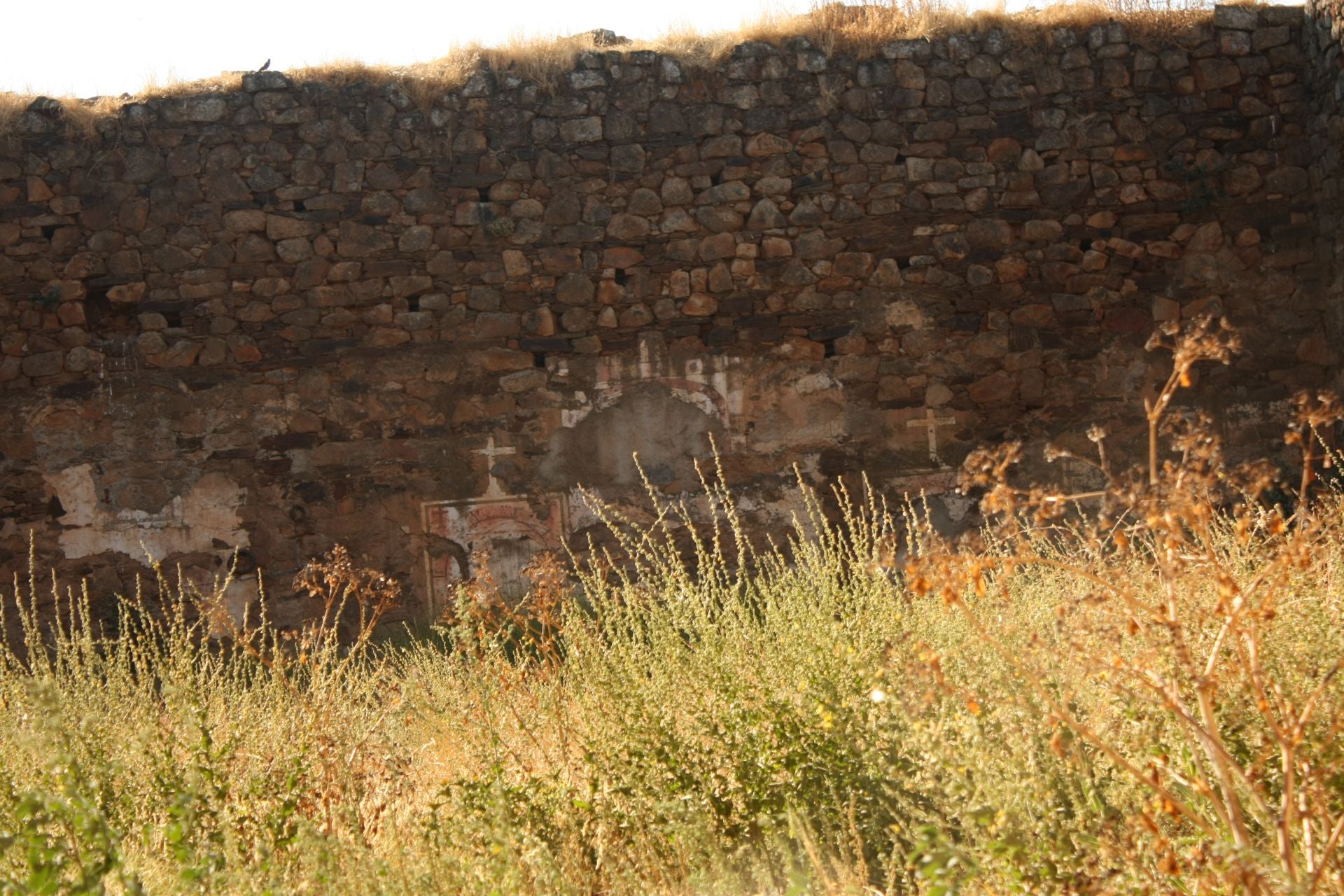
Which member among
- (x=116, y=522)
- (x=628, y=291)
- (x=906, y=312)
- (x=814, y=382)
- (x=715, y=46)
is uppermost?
(x=715, y=46)

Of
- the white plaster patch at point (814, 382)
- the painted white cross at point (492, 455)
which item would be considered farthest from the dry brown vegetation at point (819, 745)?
the white plaster patch at point (814, 382)

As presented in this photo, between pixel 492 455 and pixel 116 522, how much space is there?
1.98m

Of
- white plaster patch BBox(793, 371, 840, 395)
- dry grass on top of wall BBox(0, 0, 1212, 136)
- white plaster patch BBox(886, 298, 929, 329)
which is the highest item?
dry grass on top of wall BBox(0, 0, 1212, 136)

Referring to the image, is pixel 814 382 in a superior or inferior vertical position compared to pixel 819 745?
superior

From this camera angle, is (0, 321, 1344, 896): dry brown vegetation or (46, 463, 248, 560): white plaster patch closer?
(0, 321, 1344, 896): dry brown vegetation

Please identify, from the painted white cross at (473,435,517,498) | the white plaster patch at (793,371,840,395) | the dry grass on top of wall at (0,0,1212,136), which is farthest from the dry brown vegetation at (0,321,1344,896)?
the dry grass on top of wall at (0,0,1212,136)

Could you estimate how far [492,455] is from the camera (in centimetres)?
681

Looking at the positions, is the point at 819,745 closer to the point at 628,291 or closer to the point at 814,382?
the point at 814,382

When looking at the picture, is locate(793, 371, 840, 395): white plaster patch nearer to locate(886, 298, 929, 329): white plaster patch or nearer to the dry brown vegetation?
locate(886, 298, 929, 329): white plaster patch

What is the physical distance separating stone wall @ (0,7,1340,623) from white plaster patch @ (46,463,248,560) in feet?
0.07

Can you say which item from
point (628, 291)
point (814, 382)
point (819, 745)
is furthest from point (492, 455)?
point (819, 745)

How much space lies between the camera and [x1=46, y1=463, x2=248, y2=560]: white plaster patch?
22.2ft

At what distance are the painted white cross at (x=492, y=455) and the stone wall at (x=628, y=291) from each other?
0.06 ft

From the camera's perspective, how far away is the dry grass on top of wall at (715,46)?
6.91m
